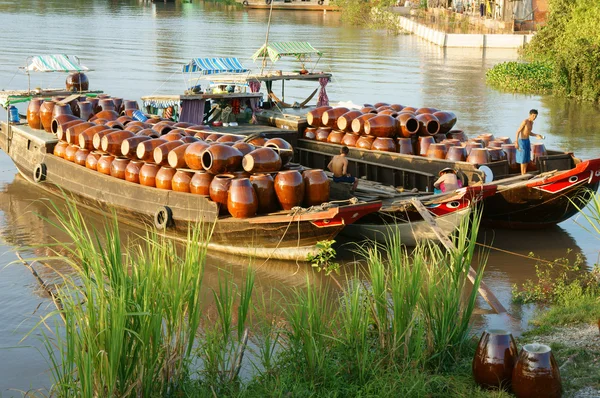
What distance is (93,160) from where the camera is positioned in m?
15.1

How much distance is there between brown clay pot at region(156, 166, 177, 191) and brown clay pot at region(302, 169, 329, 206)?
2.19m

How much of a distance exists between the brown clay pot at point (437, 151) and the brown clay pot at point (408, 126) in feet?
2.42

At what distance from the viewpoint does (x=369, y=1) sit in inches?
2525

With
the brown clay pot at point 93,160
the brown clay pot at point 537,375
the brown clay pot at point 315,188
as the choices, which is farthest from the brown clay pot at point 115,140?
the brown clay pot at point 537,375

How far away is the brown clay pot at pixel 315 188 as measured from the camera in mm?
12547

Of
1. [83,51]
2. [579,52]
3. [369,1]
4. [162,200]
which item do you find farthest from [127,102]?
[369,1]

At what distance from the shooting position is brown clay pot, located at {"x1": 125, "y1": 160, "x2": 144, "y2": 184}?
1412cm

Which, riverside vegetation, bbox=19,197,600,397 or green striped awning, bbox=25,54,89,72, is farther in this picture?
green striped awning, bbox=25,54,89,72

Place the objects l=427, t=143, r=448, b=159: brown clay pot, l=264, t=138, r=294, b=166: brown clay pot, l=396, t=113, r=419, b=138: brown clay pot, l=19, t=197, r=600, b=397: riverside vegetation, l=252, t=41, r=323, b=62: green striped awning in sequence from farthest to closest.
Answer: l=252, t=41, r=323, b=62: green striped awning, l=396, t=113, r=419, b=138: brown clay pot, l=427, t=143, r=448, b=159: brown clay pot, l=264, t=138, r=294, b=166: brown clay pot, l=19, t=197, r=600, b=397: riverside vegetation

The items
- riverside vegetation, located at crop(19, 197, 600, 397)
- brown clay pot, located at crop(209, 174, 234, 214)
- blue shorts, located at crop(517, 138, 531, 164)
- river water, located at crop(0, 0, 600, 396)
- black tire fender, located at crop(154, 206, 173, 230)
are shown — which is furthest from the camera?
blue shorts, located at crop(517, 138, 531, 164)

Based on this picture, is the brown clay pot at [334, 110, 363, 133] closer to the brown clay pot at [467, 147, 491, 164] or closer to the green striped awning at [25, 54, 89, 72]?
the brown clay pot at [467, 147, 491, 164]

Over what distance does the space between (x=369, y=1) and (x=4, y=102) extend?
4764cm

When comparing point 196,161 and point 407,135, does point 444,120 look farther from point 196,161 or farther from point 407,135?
point 196,161

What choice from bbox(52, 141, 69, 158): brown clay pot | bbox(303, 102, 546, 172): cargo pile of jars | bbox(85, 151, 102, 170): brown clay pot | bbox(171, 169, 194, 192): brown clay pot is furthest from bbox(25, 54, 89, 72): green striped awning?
bbox(171, 169, 194, 192): brown clay pot
